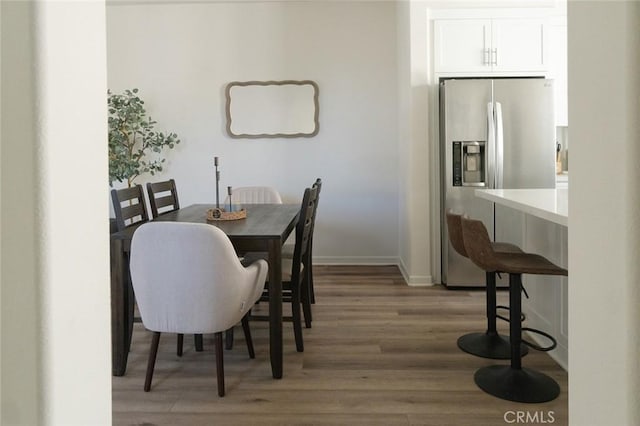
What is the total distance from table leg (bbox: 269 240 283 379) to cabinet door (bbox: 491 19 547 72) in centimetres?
280

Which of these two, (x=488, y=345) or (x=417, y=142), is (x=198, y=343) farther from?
(x=417, y=142)

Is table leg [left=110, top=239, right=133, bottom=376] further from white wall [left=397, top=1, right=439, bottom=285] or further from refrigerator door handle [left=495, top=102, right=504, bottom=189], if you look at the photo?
refrigerator door handle [left=495, top=102, right=504, bottom=189]

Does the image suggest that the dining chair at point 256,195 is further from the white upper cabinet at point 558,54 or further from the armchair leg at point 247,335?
the white upper cabinet at point 558,54

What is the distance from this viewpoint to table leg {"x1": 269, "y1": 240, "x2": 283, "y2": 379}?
2271mm

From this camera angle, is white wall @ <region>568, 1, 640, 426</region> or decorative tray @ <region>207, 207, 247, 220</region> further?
decorative tray @ <region>207, 207, 247, 220</region>

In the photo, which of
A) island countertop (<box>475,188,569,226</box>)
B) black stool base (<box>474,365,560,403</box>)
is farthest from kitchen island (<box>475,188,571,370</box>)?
black stool base (<box>474,365,560,403</box>)

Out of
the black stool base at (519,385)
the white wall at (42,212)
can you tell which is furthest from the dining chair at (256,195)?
the white wall at (42,212)

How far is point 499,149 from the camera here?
384 centimetres

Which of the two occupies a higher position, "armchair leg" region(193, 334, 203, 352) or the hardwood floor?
"armchair leg" region(193, 334, 203, 352)

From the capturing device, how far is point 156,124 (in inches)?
196

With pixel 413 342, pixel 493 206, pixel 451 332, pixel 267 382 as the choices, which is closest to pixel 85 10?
pixel 267 382

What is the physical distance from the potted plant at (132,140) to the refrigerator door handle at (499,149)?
10.2 ft

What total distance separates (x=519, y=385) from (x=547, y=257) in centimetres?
83

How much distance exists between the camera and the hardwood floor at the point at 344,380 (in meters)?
1.98
